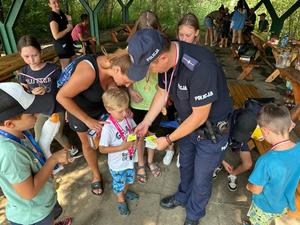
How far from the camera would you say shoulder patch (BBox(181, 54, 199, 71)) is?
158 cm

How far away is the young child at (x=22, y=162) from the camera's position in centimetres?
131

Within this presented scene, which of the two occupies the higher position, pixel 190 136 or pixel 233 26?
pixel 190 136

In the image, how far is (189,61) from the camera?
1584mm

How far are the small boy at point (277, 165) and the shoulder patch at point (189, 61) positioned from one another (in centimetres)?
65

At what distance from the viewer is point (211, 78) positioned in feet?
5.21

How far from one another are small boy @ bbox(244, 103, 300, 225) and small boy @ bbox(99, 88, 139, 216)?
3.49 ft

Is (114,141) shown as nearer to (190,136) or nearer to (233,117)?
(190,136)

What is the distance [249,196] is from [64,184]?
206 cm

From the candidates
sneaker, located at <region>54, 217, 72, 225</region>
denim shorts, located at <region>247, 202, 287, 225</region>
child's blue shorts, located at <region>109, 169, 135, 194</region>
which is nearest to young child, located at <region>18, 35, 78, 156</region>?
sneaker, located at <region>54, 217, 72, 225</region>

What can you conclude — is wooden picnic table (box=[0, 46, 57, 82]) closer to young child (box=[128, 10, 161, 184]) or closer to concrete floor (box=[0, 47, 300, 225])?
concrete floor (box=[0, 47, 300, 225])


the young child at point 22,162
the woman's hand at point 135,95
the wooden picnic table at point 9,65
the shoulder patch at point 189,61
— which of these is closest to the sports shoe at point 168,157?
the woman's hand at point 135,95

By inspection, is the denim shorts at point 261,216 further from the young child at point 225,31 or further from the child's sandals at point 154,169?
the young child at point 225,31

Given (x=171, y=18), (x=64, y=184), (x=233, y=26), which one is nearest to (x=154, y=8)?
(x=171, y=18)

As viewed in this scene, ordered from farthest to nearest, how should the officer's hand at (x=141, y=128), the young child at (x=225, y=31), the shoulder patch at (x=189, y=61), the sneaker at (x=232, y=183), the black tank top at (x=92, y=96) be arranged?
the young child at (x=225, y=31) → the sneaker at (x=232, y=183) → the officer's hand at (x=141, y=128) → the black tank top at (x=92, y=96) → the shoulder patch at (x=189, y=61)
